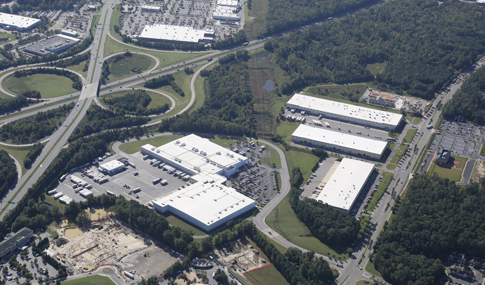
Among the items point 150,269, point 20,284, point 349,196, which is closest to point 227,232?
point 150,269

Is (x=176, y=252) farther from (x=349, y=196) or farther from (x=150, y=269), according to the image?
(x=349, y=196)

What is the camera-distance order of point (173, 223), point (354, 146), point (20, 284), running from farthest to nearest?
point (354, 146), point (173, 223), point (20, 284)

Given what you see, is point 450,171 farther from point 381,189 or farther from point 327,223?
point 327,223

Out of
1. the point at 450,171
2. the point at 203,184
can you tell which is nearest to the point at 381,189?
the point at 450,171

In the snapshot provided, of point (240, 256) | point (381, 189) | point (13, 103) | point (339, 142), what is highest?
point (339, 142)

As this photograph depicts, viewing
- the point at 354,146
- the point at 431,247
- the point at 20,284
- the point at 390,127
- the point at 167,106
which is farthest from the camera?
the point at 167,106

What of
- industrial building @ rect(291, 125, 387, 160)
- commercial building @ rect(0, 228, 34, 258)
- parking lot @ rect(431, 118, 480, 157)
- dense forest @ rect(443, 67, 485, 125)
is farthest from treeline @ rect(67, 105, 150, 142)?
dense forest @ rect(443, 67, 485, 125)

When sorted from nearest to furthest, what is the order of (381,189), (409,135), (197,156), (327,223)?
(327,223)
(381,189)
(197,156)
(409,135)
